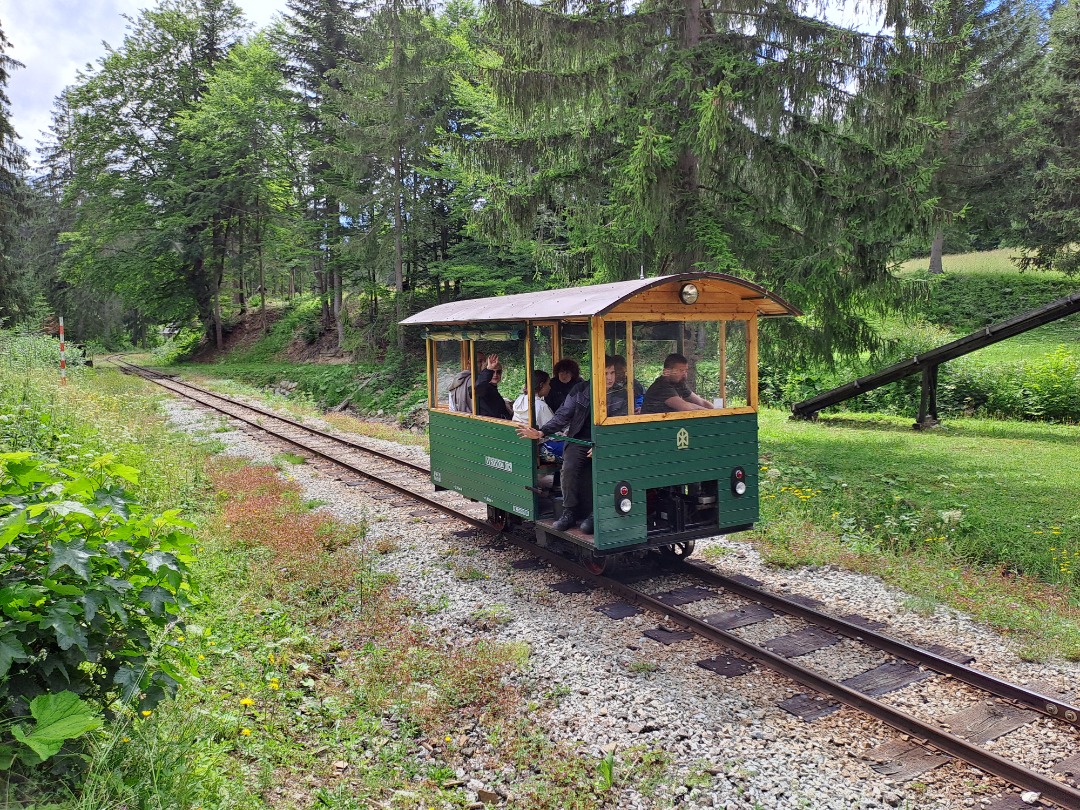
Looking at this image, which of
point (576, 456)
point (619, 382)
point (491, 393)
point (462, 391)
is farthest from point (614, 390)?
point (462, 391)

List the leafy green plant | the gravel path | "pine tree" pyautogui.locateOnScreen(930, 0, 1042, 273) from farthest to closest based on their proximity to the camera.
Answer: "pine tree" pyautogui.locateOnScreen(930, 0, 1042, 273) < the gravel path < the leafy green plant

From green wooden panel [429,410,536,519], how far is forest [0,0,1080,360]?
4.94m

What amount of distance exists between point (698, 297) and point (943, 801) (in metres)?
4.56

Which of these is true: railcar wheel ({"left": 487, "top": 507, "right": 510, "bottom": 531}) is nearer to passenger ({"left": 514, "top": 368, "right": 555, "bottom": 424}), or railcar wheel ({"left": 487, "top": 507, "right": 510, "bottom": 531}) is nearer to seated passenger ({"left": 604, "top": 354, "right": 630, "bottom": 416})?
passenger ({"left": 514, "top": 368, "right": 555, "bottom": 424})

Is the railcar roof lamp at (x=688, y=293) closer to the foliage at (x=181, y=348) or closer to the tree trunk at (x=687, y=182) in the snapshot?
the tree trunk at (x=687, y=182)

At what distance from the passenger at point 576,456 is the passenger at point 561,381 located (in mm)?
497

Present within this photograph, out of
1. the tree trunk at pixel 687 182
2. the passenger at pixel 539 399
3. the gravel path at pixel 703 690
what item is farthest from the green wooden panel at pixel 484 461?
the tree trunk at pixel 687 182

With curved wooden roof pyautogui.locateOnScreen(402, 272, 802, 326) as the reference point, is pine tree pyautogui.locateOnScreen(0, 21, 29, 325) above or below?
above

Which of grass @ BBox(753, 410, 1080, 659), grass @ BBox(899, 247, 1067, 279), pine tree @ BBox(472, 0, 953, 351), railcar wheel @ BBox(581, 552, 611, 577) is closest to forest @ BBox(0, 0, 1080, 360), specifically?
pine tree @ BBox(472, 0, 953, 351)

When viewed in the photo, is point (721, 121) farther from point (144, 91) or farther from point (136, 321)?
point (136, 321)

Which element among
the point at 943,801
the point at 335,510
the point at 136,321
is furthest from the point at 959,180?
the point at 136,321

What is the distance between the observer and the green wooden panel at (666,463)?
6887 millimetres

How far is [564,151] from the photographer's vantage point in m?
13.2

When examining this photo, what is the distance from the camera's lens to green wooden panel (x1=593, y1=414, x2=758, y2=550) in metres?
6.89
